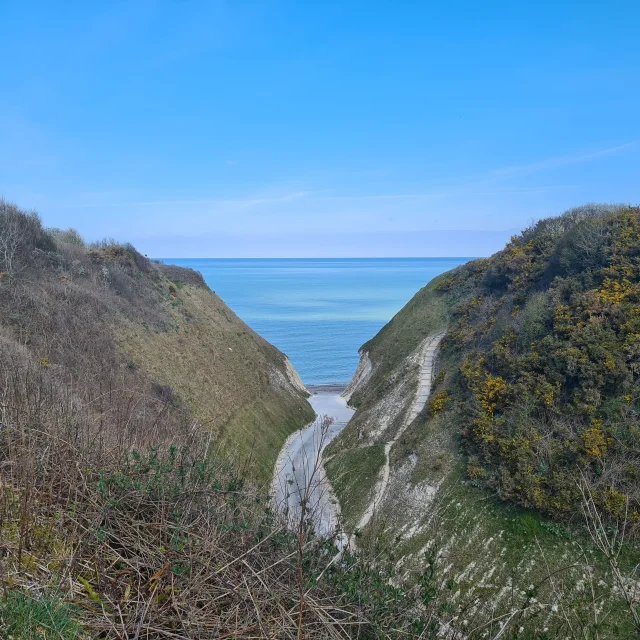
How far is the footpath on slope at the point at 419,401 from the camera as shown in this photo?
23.5 meters

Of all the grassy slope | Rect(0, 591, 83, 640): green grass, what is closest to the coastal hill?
Rect(0, 591, 83, 640): green grass

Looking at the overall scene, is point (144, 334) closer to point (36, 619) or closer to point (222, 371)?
point (222, 371)

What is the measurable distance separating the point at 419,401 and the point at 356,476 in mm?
7671

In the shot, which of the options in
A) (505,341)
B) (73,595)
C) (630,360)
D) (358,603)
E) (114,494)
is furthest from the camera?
(505,341)

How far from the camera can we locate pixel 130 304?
39.2 meters

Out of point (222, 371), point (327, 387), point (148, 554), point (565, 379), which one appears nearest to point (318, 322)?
point (327, 387)

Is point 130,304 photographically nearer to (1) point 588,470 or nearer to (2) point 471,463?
(2) point 471,463

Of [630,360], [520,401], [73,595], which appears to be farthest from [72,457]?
[630,360]

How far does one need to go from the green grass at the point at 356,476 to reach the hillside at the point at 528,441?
0.11m

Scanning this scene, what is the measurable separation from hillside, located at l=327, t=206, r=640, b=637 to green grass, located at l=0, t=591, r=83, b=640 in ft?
26.9

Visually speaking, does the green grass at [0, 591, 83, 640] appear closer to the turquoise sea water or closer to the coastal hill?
the coastal hill

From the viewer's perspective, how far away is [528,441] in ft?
66.5

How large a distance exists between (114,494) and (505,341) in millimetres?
24497

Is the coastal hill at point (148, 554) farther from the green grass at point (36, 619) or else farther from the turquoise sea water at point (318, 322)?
the turquoise sea water at point (318, 322)
